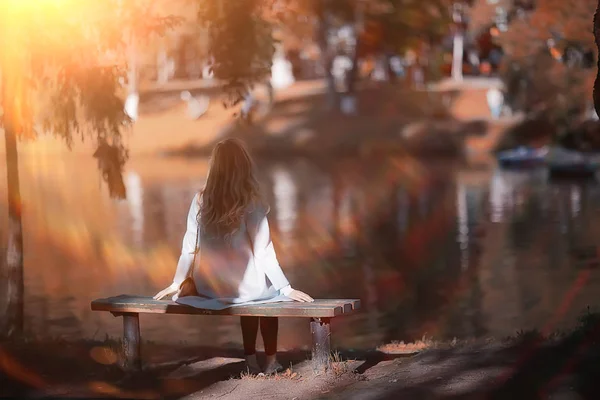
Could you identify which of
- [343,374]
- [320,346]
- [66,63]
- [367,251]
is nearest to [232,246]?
[320,346]

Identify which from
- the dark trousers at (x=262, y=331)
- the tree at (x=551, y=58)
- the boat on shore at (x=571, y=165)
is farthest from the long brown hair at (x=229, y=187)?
the boat on shore at (x=571, y=165)

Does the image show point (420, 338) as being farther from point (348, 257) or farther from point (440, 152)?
point (440, 152)

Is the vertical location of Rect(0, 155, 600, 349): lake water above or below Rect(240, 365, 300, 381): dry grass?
below

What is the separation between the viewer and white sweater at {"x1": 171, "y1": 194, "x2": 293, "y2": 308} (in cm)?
799

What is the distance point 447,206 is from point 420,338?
55.3 ft

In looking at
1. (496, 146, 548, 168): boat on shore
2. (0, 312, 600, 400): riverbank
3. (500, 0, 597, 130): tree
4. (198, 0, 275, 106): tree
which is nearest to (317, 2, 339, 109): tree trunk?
(500, 0, 597, 130): tree

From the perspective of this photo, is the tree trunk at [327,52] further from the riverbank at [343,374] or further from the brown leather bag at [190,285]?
the brown leather bag at [190,285]

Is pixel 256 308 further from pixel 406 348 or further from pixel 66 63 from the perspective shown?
pixel 66 63

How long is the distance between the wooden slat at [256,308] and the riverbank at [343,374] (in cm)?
51

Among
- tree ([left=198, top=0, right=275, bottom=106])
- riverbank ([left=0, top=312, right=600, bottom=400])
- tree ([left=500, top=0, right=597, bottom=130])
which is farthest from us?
tree ([left=500, top=0, right=597, bottom=130])

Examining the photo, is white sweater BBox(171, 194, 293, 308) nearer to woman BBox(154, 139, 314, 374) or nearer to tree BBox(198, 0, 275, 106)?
woman BBox(154, 139, 314, 374)

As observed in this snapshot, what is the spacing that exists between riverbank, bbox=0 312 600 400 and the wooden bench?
16 centimetres

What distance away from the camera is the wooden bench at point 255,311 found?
7715 millimetres

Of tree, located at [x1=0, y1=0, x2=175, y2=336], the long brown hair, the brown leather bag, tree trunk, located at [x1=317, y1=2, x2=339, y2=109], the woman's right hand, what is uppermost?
tree trunk, located at [x1=317, y1=2, x2=339, y2=109]
